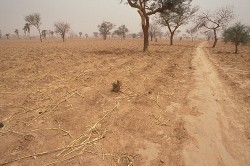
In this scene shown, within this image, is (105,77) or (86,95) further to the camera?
(105,77)

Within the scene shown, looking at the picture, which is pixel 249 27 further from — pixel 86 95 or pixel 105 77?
pixel 86 95

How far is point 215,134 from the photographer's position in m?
4.84

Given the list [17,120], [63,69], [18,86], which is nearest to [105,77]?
[63,69]

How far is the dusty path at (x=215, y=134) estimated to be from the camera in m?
3.98

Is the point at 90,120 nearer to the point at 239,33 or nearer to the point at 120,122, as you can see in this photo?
the point at 120,122

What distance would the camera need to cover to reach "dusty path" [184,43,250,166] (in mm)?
3982

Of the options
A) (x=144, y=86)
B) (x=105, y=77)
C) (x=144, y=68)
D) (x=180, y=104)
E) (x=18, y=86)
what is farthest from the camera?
(x=144, y=68)

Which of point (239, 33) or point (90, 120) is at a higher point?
point (239, 33)

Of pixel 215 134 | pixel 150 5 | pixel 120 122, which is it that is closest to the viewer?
pixel 215 134

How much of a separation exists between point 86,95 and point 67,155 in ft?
10.4

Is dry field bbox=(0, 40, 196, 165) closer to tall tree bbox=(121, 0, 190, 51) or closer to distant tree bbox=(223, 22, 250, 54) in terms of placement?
tall tree bbox=(121, 0, 190, 51)

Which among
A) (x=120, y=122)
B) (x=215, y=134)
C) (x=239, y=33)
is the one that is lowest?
(x=215, y=134)

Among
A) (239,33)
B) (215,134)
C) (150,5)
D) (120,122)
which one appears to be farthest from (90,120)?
(239,33)

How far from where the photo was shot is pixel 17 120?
200 inches
